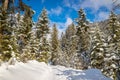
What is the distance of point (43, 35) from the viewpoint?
5497 cm

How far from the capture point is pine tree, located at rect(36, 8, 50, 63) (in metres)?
53.8

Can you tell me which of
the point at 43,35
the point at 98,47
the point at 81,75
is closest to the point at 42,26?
the point at 43,35

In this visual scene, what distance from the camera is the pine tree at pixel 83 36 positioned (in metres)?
54.5

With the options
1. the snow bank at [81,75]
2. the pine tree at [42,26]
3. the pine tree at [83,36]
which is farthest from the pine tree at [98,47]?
the pine tree at [42,26]

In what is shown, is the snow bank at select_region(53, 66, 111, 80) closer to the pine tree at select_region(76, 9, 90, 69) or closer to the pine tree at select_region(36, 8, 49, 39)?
the pine tree at select_region(76, 9, 90, 69)

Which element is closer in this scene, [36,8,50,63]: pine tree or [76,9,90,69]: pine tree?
[36,8,50,63]: pine tree

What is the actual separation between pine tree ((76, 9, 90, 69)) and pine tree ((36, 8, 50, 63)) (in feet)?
26.1

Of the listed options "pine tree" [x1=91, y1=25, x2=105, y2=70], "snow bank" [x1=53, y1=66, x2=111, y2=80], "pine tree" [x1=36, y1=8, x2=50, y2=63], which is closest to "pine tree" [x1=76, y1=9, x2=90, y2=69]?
"pine tree" [x1=36, y1=8, x2=50, y2=63]

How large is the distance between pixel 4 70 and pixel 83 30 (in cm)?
4268

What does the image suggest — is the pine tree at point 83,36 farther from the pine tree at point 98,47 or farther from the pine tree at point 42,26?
the pine tree at point 98,47

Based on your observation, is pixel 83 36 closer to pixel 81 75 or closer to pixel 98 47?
pixel 98 47

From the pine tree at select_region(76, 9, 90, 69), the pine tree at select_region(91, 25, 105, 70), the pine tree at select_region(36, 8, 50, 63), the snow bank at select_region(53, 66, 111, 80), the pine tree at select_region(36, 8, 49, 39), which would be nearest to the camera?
the snow bank at select_region(53, 66, 111, 80)

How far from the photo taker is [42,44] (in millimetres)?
53938

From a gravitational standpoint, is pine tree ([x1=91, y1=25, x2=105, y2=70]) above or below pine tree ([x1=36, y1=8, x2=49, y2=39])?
below
